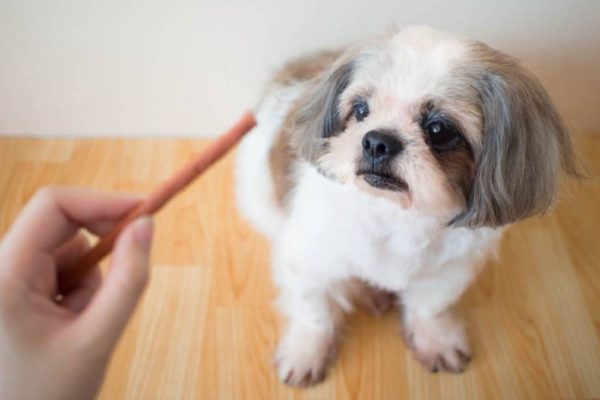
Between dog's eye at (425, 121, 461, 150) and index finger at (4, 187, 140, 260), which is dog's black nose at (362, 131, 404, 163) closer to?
dog's eye at (425, 121, 461, 150)

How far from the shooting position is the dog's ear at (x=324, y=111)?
948 millimetres

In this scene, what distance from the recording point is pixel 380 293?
1361mm

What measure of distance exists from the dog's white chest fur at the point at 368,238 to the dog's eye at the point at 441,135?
129 mm

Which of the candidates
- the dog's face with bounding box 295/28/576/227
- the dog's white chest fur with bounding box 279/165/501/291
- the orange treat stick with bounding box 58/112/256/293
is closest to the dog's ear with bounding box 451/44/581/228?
the dog's face with bounding box 295/28/576/227

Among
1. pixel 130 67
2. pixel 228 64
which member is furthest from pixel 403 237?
pixel 130 67

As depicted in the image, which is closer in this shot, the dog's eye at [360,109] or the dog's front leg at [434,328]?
the dog's eye at [360,109]

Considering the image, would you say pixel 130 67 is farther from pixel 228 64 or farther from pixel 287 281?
pixel 287 281

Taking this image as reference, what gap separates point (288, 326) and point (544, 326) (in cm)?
57

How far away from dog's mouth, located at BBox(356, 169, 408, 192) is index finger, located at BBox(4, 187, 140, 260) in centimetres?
33

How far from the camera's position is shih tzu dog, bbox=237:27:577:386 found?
2.73 feet

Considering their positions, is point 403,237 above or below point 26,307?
below

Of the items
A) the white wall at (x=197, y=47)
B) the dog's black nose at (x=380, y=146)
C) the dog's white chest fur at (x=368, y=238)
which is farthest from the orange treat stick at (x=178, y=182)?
the white wall at (x=197, y=47)

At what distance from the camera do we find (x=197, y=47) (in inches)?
56.2

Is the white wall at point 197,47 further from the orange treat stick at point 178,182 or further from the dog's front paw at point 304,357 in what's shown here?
the orange treat stick at point 178,182
